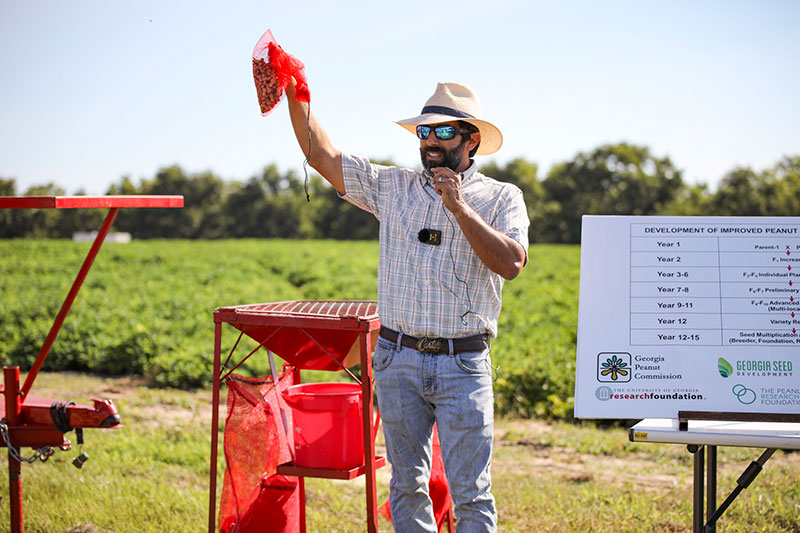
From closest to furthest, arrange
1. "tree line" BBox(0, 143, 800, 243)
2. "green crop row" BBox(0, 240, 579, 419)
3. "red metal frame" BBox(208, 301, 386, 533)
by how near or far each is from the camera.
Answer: "red metal frame" BBox(208, 301, 386, 533) → "green crop row" BBox(0, 240, 579, 419) → "tree line" BBox(0, 143, 800, 243)

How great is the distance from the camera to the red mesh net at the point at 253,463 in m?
3.65

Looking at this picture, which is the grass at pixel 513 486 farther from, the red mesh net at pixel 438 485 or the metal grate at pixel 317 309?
the metal grate at pixel 317 309

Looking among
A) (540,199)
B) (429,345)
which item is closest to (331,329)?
(429,345)

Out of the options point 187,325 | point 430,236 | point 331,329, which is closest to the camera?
point 430,236

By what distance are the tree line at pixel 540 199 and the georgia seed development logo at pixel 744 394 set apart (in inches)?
2069

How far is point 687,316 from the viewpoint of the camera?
2.98m

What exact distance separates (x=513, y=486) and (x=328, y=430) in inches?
82.4

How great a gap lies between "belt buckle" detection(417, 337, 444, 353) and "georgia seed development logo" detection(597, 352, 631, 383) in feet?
1.95

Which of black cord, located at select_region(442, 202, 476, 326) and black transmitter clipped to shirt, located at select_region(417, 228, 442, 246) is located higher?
black transmitter clipped to shirt, located at select_region(417, 228, 442, 246)

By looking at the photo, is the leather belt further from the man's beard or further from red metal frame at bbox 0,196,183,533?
red metal frame at bbox 0,196,183,533

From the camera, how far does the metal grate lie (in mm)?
3436

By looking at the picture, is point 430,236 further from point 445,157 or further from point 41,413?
point 41,413

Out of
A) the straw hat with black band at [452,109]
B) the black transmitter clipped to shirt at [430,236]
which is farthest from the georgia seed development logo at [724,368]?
the straw hat with black band at [452,109]

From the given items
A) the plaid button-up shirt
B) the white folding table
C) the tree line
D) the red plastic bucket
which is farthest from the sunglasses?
the tree line
